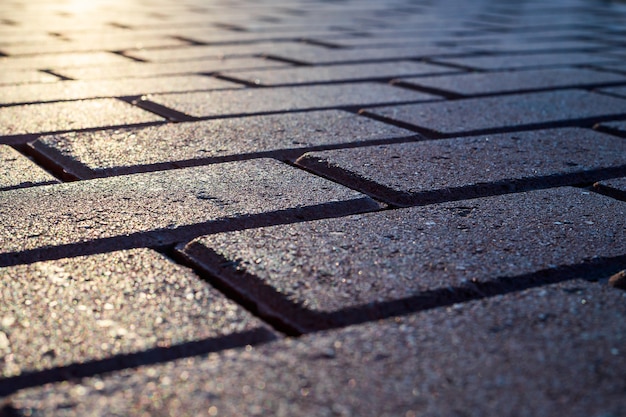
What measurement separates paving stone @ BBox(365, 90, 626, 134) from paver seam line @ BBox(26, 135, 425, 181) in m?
0.30

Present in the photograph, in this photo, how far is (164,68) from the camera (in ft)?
10.6

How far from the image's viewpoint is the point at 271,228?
4.69 ft

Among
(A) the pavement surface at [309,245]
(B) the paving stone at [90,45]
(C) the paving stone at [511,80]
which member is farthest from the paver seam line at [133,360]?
(B) the paving stone at [90,45]

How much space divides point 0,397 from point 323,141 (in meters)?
1.29

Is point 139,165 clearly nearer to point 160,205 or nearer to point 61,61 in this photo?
point 160,205

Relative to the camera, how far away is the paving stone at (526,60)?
11.5 ft

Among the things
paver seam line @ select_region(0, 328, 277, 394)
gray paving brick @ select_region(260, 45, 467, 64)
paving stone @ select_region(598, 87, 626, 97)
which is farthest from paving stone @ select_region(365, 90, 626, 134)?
paver seam line @ select_region(0, 328, 277, 394)

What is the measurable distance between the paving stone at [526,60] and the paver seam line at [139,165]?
154 cm

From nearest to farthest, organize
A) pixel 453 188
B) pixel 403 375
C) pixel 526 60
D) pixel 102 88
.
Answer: pixel 403 375 < pixel 453 188 < pixel 102 88 < pixel 526 60

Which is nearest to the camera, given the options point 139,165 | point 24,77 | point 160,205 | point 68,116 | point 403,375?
point 403,375

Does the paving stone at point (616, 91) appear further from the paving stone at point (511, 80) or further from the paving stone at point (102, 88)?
the paving stone at point (102, 88)

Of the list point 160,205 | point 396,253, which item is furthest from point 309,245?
point 160,205

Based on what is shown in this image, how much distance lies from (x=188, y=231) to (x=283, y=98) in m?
1.29

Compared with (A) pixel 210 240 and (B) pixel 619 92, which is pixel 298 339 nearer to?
(A) pixel 210 240
